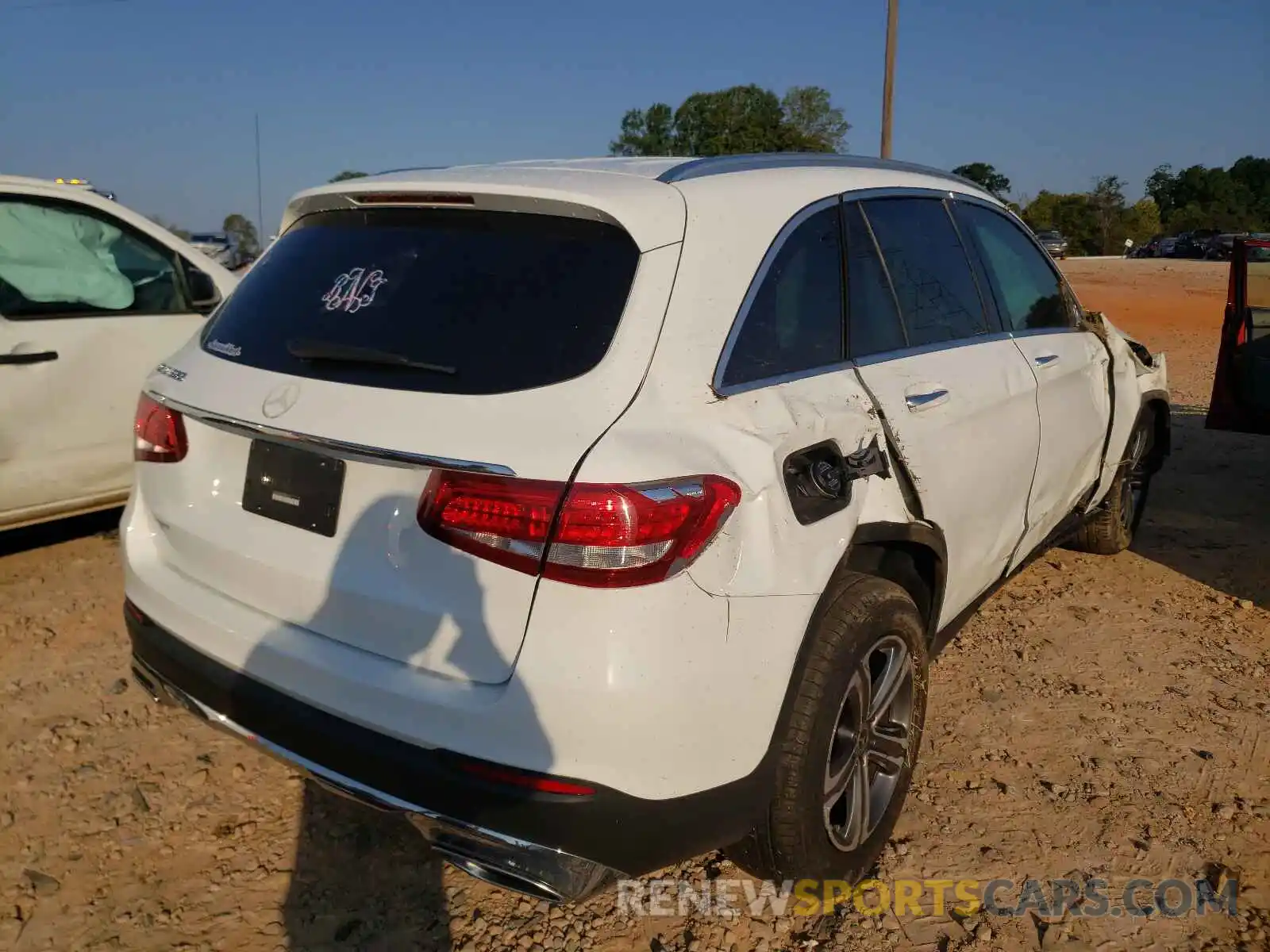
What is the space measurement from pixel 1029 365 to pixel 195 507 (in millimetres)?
2630

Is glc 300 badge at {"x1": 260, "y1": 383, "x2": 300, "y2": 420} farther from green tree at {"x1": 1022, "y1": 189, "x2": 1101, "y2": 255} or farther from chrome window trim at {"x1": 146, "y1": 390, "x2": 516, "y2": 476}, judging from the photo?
green tree at {"x1": 1022, "y1": 189, "x2": 1101, "y2": 255}

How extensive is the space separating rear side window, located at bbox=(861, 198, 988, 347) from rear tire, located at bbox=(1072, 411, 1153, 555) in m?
1.76

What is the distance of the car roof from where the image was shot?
2199mm

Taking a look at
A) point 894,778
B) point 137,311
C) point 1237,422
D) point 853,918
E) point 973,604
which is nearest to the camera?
point 853,918

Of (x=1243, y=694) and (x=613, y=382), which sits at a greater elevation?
(x=613, y=382)

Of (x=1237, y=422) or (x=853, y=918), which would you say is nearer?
(x=853, y=918)

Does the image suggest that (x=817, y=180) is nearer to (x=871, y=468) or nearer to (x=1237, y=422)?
(x=871, y=468)

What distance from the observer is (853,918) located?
2531 mm

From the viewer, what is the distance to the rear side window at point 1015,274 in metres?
3.55

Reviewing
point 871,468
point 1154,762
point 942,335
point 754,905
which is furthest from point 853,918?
point 942,335

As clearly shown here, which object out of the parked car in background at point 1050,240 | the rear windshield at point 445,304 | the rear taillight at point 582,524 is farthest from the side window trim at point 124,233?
the parked car in background at point 1050,240

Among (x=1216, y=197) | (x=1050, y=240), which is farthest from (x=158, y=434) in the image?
(x=1216, y=197)

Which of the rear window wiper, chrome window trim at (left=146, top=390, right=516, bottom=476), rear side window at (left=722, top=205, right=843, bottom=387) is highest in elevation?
rear side window at (left=722, top=205, right=843, bottom=387)

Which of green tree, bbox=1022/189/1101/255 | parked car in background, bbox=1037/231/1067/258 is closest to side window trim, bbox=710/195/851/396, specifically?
parked car in background, bbox=1037/231/1067/258
